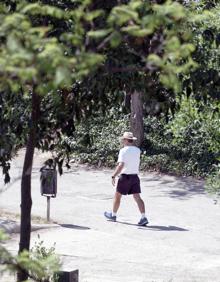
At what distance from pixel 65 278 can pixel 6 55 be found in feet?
14.4

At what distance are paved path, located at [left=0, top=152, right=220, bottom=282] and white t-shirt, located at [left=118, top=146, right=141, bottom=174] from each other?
3.05 feet

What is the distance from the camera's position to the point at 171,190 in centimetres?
1778

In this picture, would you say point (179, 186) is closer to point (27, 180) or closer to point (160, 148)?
point (160, 148)

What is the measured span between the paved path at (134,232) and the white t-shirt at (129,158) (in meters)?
0.93

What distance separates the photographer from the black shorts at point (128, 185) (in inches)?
529

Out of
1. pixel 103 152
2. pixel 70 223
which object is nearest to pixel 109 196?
pixel 70 223

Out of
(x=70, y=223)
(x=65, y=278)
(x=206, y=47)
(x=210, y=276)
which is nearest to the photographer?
(x=206, y=47)

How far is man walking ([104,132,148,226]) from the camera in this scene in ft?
43.5

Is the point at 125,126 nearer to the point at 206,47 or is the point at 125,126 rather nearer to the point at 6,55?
the point at 206,47

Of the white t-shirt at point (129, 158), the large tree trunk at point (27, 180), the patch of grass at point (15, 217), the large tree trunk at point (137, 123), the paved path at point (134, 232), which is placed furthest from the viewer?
the large tree trunk at point (137, 123)

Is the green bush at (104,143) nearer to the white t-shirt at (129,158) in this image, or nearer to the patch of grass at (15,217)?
the patch of grass at (15,217)

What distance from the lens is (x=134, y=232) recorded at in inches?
499

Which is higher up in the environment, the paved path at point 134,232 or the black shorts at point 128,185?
the black shorts at point 128,185

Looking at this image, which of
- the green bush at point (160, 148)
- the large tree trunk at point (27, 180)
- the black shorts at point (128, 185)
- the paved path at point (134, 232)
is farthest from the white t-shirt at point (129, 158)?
the large tree trunk at point (27, 180)
